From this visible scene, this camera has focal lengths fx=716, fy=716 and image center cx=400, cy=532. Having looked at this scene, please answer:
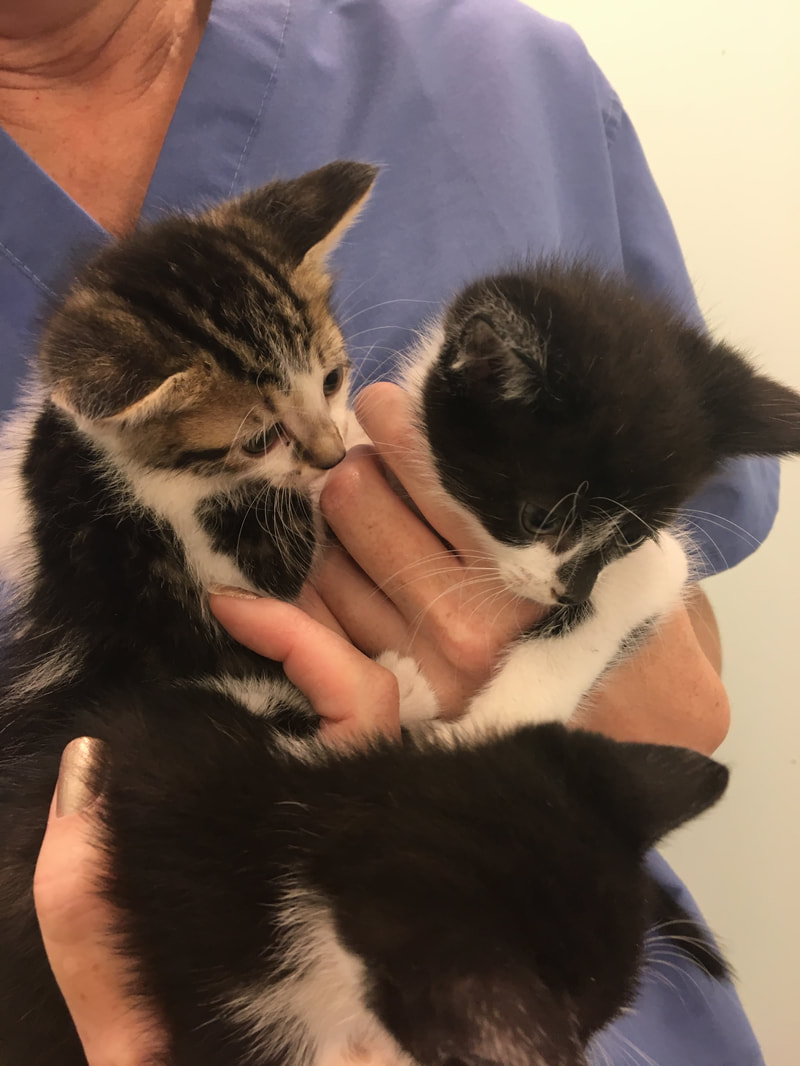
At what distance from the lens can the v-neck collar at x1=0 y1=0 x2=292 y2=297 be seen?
101 cm

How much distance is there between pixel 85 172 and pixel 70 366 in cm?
62

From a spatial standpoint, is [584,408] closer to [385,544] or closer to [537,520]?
[537,520]

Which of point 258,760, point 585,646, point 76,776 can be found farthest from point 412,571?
point 76,776

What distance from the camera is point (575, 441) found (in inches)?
32.4

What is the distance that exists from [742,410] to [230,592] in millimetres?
671

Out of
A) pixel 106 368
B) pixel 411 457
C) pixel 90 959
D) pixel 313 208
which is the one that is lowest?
pixel 90 959

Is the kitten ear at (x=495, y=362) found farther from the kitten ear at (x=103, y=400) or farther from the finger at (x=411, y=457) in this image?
the kitten ear at (x=103, y=400)

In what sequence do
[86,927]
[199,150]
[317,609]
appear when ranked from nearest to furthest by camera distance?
[86,927] < [317,609] < [199,150]

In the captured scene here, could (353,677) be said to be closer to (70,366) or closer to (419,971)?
(419,971)

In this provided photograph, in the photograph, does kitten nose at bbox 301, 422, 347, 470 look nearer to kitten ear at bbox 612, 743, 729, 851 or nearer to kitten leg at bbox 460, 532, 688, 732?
kitten leg at bbox 460, 532, 688, 732

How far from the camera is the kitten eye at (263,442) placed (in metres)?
0.82

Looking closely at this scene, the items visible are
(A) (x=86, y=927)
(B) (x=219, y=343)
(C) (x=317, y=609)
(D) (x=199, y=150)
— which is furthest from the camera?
(D) (x=199, y=150)

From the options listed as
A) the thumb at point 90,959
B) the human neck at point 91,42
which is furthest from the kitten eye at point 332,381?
the human neck at point 91,42

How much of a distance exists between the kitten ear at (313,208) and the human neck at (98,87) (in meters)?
0.30
